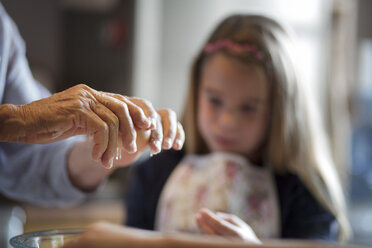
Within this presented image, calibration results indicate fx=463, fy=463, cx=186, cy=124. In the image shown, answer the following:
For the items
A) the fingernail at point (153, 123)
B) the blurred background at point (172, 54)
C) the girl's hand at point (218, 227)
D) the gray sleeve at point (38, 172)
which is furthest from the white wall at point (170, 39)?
the fingernail at point (153, 123)

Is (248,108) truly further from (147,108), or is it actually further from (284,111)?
(147,108)

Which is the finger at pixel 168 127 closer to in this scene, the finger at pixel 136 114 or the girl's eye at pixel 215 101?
the finger at pixel 136 114

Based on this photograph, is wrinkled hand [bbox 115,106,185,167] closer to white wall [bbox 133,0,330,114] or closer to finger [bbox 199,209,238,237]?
finger [bbox 199,209,238,237]

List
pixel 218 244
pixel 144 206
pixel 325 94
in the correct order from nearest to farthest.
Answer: pixel 218 244, pixel 144 206, pixel 325 94

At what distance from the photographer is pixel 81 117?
44cm

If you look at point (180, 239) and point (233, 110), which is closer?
point (180, 239)

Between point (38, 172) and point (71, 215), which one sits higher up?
point (38, 172)

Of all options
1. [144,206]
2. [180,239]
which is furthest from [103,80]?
[180,239]

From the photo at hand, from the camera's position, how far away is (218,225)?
1.96ft

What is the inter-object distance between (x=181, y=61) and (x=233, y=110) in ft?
5.57

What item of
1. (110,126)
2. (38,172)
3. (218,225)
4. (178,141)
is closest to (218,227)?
(218,225)

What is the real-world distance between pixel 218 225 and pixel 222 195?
550 millimetres

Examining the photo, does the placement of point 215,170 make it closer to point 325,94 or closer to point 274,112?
point 274,112

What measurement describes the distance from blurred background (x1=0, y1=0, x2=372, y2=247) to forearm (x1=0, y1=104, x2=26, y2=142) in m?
2.00
